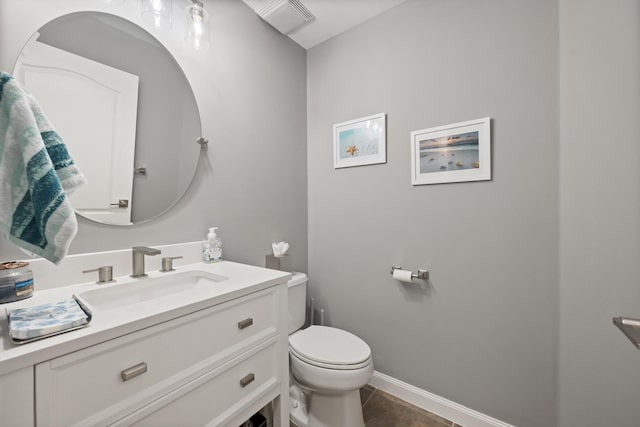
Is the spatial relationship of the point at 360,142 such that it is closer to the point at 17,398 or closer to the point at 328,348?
the point at 328,348

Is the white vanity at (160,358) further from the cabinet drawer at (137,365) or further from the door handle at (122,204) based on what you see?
the door handle at (122,204)

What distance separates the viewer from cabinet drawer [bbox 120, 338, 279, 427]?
747 millimetres

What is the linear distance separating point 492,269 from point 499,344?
387mm

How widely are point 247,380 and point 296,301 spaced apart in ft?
2.35

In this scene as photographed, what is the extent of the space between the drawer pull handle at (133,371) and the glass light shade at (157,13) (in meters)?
1.43

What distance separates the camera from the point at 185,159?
4.49 ft

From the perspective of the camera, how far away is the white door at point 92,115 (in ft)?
3.14

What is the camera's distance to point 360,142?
184 cm

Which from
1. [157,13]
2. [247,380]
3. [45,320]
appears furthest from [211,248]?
[157,13]

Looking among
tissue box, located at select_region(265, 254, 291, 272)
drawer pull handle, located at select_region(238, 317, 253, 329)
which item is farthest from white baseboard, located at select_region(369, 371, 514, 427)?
drawer pull handle, located at select_region(238, 317, 253, 329)

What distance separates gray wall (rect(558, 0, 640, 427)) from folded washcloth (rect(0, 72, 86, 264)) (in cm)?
173

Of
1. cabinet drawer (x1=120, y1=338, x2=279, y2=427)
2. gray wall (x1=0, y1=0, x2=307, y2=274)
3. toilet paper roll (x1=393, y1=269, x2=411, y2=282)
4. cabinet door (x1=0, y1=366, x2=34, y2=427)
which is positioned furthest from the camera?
toilet paper roll (x1=393, y1=269, x2=411, y2=282)

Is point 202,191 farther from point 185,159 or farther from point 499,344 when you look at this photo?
point 499,344

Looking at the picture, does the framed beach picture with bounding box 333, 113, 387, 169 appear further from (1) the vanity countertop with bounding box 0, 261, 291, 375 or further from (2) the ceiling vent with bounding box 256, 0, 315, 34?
(1) the vanity countertop with bounding box 0, 261, 291, 375
